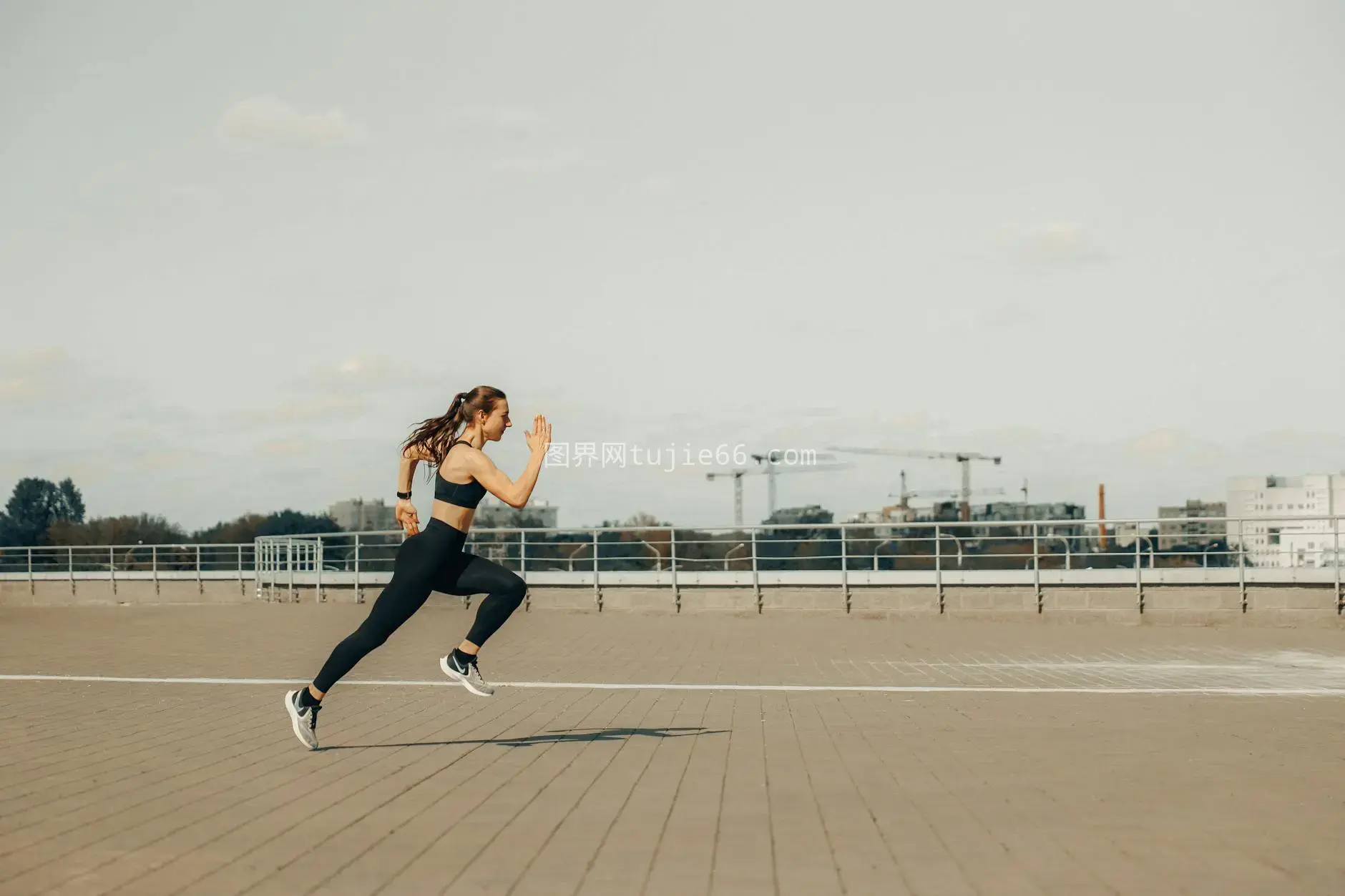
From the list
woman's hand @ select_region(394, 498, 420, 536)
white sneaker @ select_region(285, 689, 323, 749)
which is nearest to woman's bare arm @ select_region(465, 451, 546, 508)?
woman's hand @ select_region(394, 498, 420, 536)

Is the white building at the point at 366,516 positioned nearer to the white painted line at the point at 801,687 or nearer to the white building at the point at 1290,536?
the white building at the point at 1290,536

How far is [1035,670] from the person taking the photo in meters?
11.9

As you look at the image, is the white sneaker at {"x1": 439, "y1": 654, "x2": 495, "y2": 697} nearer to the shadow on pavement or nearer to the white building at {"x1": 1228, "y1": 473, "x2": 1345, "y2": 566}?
the shadow on pavement

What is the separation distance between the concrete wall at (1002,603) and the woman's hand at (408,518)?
40.6 feet

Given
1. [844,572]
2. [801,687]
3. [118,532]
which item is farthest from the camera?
[118,532]

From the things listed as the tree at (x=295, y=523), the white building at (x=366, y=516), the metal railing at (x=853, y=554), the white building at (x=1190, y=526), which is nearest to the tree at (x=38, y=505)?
the tree at (x=295, y=523)

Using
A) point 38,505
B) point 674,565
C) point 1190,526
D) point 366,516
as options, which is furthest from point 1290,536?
point 38,505

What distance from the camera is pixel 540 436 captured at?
7141mm

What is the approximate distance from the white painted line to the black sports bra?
3476mm

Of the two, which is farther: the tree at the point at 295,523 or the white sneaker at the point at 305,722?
the tree at the point at 295,523

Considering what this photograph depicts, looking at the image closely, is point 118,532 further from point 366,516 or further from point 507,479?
point 507,479

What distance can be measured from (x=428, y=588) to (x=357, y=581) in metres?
17.4

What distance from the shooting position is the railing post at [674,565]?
20.8 m

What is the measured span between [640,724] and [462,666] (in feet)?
3.70
